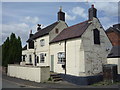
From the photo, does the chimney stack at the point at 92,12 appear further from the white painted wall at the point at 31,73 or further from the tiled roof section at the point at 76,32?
the white painted wall at the point at 31,73

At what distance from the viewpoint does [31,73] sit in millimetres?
17812

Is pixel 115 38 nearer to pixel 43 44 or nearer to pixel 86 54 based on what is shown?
pixel 43 44

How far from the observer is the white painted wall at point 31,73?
16.4 metres

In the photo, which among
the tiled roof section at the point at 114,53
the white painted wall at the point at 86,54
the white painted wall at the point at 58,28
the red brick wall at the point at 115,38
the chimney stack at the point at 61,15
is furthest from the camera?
the red brick wall at the point at 115,38

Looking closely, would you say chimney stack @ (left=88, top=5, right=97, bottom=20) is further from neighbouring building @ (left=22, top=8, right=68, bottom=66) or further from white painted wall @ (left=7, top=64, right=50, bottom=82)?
white painted wall @ (left=7, top=64, right=50, bottom=82)

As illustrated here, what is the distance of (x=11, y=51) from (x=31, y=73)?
34.4ft

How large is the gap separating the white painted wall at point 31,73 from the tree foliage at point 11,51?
475 cm

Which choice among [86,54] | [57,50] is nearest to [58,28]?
[57,50]

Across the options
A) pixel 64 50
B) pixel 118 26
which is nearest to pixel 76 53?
pixel 64 50

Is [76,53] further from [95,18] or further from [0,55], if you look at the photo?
[0,55]

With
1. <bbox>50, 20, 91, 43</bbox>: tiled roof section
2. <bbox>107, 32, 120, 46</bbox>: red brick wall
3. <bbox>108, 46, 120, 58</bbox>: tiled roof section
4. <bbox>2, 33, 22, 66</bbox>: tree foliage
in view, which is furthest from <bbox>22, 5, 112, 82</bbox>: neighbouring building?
<bbox>107, 32, 120, 46</bbox>: red brick wall

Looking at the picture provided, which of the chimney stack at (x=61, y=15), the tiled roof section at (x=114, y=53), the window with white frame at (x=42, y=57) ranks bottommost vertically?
the window with white frame at (x=42, y=57)

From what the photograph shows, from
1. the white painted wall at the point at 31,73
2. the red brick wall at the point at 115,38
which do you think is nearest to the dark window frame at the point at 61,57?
the white painted wall at the point at 31,73

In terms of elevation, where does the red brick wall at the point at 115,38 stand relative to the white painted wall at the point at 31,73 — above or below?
above
